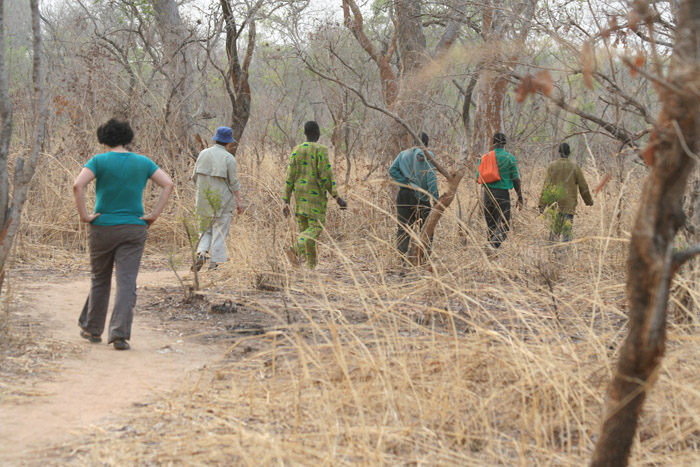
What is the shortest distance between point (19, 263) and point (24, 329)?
3.37 m

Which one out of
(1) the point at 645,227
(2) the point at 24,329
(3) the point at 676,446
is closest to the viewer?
(1) the point at 645,227

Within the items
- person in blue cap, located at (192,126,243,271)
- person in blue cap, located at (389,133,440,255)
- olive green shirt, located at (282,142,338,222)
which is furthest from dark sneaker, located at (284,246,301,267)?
person in blue cap, located at (389,133,440,255)

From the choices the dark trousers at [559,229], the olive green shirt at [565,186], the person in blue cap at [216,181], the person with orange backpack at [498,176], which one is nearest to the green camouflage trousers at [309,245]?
the person in blue cap at [216,181]

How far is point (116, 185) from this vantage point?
16.7 ft

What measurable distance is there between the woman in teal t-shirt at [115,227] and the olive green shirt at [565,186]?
523cm

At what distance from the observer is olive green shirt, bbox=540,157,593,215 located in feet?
29.0

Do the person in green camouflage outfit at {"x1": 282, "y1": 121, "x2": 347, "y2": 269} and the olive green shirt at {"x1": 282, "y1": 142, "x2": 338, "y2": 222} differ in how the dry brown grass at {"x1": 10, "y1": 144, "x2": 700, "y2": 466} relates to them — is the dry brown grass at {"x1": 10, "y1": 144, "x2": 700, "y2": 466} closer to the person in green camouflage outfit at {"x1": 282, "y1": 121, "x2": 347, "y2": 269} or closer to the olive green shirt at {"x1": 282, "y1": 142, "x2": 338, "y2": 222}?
the person in green camouflage outfit at {"x1": 282, "y1": 121, "x2": 347, "y2": 269}

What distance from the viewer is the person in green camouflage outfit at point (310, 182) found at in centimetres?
770

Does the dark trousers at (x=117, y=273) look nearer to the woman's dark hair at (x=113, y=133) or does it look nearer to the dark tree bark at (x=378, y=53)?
the woman's dark hair at (x=113, y=133)

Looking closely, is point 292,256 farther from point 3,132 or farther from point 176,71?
point 176,71

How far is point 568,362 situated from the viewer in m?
3.71

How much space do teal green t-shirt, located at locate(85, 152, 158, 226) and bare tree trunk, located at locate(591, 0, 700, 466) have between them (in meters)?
3.69

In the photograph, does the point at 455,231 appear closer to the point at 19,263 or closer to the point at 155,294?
the point at 155,294

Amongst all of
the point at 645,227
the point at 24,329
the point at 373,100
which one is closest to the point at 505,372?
the point at 645,227
